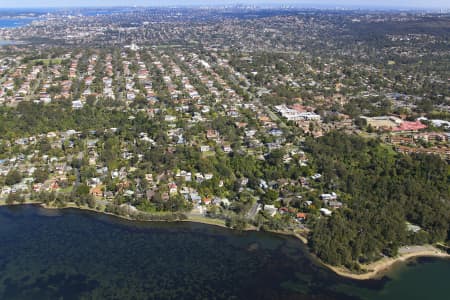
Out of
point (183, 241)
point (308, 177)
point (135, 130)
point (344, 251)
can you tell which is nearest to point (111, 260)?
point (183, 241)

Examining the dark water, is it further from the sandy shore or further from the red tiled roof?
the red tiled roof

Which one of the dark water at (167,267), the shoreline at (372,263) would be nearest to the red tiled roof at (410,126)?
the shoreline at (372,263)

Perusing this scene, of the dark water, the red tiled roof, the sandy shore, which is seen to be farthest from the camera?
the red tiled roof

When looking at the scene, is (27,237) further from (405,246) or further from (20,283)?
(405,246)

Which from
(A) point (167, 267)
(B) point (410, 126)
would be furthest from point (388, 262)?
(B) point (410, 126)

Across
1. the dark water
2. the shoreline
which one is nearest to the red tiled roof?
the shoreline

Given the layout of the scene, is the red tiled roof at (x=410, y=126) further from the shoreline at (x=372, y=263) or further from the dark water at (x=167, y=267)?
the dark water at (x=167, y=267)
